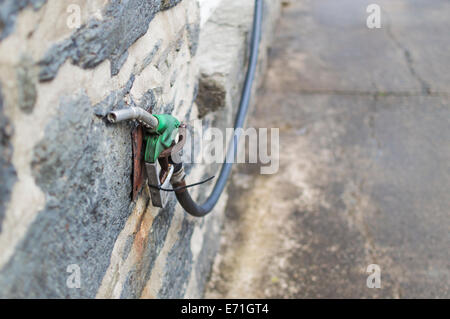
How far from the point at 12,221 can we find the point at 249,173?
1877 mm

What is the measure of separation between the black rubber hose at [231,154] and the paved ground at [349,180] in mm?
530

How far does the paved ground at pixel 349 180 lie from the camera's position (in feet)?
6.05

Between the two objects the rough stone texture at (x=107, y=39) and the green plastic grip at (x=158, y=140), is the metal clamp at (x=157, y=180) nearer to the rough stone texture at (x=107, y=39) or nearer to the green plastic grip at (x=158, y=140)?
the green plastic grip at (x=158, y=140)

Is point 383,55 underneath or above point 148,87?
underneath

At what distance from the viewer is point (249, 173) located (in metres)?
2.41

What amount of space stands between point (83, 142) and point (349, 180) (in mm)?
1820

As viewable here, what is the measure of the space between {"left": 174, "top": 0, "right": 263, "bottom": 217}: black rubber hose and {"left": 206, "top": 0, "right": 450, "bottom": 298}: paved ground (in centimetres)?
53

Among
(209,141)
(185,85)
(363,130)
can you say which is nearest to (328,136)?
(363,130)

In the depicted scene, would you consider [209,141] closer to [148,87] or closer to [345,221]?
[148,87]

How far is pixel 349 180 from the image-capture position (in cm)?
227

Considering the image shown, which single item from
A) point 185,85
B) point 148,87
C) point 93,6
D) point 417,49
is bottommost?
point 417,49

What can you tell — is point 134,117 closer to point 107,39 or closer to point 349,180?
point 107,39

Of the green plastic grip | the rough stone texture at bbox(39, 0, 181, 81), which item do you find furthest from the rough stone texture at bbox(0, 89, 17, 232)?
→ the green plastic grip
